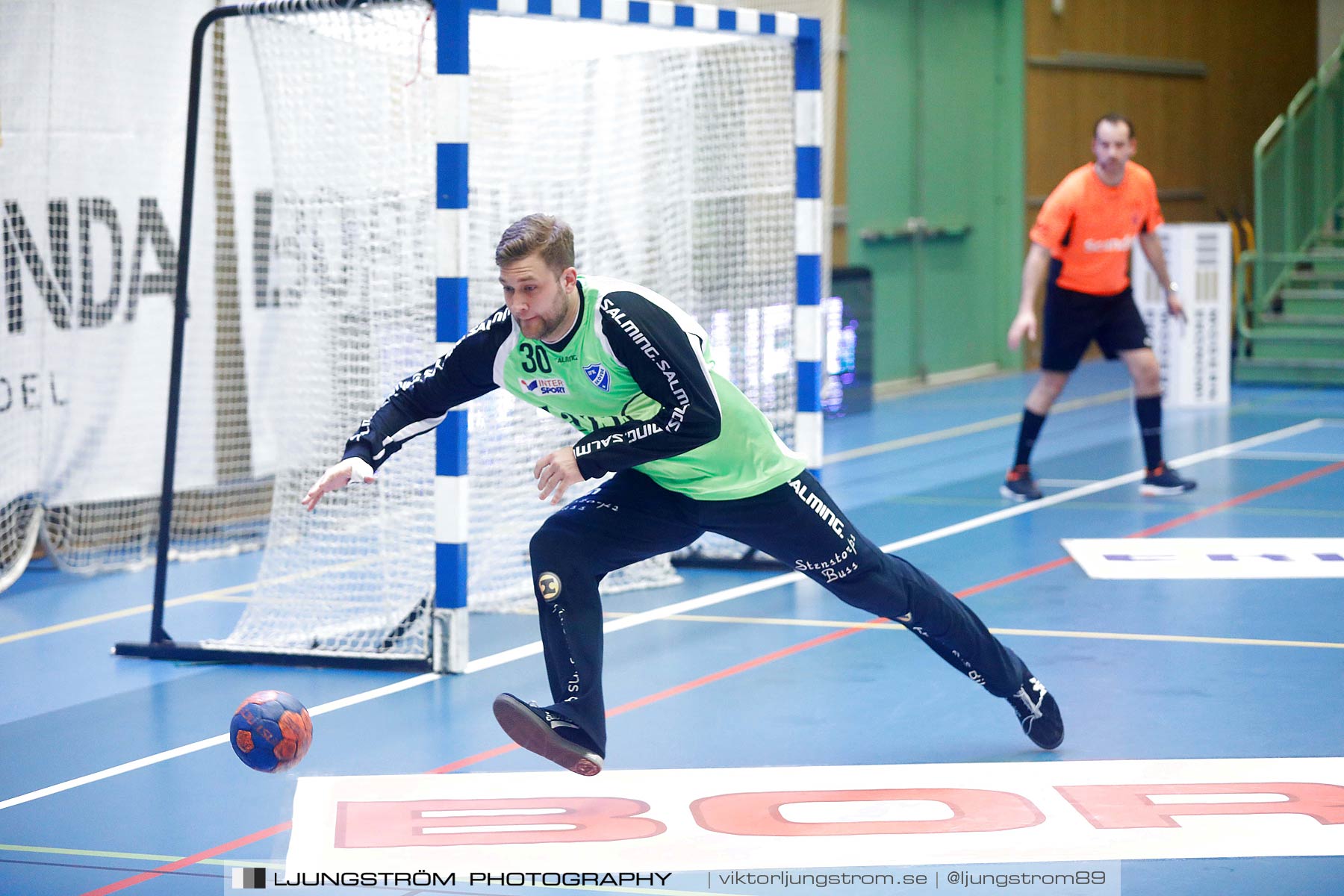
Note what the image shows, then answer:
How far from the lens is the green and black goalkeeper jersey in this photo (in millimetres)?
4832

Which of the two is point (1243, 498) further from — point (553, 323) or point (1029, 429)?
point (553, 323)

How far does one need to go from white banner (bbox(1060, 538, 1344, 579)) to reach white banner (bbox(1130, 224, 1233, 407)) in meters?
6.80

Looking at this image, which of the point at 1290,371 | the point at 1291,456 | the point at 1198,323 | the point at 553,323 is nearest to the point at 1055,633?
the point at 553,323

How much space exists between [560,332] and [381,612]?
3.19m

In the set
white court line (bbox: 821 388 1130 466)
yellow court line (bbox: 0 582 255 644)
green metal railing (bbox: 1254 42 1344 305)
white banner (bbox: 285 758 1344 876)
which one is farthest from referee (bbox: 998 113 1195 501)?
green metal railing (bbox: 1254 42 1344 305)

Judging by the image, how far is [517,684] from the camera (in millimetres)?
6738

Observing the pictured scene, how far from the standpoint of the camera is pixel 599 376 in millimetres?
4949

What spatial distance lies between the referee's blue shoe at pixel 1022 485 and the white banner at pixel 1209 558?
4.67 feet

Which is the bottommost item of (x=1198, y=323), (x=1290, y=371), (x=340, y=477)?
(x=1290, y=371)

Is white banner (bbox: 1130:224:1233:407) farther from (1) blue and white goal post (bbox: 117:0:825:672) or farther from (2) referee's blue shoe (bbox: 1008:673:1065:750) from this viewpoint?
(2) referee's blue shoe (bbox: 1008:673:1065:750)

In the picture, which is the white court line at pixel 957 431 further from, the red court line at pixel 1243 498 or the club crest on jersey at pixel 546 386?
the club crest on jersey at pixel 546 386

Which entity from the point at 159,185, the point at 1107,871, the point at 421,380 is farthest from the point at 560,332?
the point at 159,185

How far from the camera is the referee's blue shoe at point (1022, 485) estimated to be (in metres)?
10.9

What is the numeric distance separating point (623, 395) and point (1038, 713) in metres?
1.71
